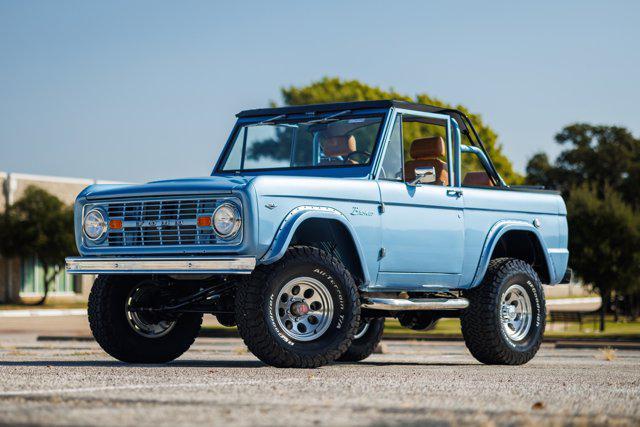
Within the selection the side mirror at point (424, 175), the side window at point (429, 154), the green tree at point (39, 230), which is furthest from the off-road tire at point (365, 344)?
the green tree at point (39, 230)

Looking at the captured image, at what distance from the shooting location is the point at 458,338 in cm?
2633

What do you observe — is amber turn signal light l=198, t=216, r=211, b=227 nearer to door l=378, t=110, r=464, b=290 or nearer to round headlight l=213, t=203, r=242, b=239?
round headlight l=213, t=203, r=242, b=239

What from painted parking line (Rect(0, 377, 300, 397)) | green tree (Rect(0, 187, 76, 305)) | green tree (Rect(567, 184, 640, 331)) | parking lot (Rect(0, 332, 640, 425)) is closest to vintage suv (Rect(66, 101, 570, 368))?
A: parking lot (Rect(0, 332, 640, 425))

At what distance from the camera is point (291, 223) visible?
32.1 ft

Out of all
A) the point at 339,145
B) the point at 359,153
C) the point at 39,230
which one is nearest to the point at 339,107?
the point at 339,145

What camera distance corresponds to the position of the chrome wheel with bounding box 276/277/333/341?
32.4 ft

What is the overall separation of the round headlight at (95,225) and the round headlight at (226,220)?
4.33ft

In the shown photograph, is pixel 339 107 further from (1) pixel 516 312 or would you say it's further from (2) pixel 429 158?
(1) pixel 516 312

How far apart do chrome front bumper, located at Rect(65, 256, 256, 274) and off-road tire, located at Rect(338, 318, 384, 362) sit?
10.8 feet

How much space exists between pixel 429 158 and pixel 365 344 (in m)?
2.20

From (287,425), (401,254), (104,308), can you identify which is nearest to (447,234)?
(401,254)

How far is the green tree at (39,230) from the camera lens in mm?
55938

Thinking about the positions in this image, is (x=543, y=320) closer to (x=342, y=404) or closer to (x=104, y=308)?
(x=104, y=308)

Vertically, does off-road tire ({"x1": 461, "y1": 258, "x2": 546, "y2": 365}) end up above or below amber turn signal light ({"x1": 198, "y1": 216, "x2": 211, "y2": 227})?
below
